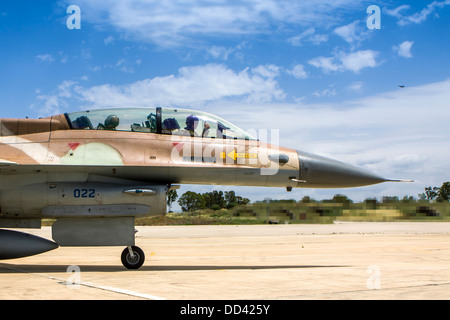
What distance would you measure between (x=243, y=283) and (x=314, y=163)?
4186 mm

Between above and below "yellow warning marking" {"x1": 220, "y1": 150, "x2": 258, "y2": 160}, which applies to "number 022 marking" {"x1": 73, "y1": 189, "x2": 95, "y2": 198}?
below

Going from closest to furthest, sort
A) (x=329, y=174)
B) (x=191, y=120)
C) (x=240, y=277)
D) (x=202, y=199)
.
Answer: (x=240, y=277), (x=191, y=120), (x=329, y=174), (x=202, y=199)

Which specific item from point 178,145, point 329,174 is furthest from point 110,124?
point 329,174

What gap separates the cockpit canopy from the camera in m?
11.6

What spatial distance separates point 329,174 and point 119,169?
4944 mm

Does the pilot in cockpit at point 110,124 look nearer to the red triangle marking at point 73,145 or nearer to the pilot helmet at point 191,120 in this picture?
the red triangle marking at point 73,145

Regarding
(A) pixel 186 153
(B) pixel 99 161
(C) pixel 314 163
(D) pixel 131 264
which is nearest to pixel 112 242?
(D) pixel 131 264

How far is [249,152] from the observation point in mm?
11742

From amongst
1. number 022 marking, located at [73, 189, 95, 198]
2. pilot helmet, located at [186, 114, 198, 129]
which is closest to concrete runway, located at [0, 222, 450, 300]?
number 022 marking, located at [73, 189, 95, 198]

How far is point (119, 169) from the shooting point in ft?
36.4

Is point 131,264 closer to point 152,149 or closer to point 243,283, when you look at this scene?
point 152,149

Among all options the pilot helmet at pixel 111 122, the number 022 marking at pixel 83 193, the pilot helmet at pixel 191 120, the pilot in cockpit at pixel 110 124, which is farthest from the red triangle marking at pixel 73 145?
the pilot helmet at pixel 191 120

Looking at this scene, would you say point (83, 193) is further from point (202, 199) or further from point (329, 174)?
point (202, 199)

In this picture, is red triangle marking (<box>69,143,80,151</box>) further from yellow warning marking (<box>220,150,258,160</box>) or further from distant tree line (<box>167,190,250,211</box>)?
distant tree line (<box>167,190,250,211</box>)
